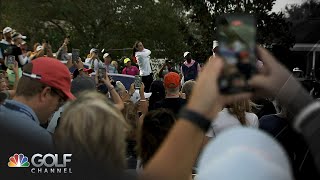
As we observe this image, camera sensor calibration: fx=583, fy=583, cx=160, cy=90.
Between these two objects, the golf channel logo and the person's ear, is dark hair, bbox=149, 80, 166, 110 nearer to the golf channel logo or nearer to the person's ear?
the person's ear

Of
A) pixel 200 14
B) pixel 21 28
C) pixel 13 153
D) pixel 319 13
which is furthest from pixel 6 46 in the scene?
pixel 21 28

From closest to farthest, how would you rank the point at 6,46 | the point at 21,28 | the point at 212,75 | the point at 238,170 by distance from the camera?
the point at 238,170 < the point at 212,75 < the point at 6,46 < the point at 21,28

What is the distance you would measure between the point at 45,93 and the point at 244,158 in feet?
6.63

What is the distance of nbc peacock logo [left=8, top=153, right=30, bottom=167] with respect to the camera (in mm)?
2879

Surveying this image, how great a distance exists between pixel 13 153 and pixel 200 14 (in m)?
19.4

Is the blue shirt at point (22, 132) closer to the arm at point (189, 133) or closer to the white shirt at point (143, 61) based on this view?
the arm at point (189, 133)

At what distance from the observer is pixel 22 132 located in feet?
9.10

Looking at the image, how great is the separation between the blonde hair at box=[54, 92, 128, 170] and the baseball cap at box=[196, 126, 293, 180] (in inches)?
32.0

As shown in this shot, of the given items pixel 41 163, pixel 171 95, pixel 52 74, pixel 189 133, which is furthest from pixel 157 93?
pixel 189 133

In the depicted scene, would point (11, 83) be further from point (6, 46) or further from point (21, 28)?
point (21, 28)

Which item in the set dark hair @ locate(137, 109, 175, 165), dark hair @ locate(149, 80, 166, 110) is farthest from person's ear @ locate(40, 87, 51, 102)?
dark hair @ locate(149, 80, 166, 110)

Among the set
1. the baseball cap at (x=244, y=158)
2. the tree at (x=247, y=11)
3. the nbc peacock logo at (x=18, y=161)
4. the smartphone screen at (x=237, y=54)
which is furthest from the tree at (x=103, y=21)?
the baseball cap at (x=244, y=158)

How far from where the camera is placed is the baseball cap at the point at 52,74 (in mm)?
3066

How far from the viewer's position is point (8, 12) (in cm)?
3431
